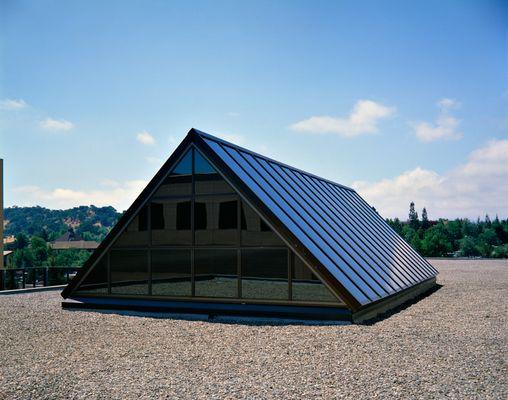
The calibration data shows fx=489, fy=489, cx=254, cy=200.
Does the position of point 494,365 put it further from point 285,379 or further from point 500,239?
point 500,239

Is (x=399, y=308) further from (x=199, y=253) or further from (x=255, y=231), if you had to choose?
(x=199, y=253)

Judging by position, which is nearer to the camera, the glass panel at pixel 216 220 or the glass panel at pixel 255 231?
the glass panel at pixel 255 231

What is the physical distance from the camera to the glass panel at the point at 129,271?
1706 centimetres

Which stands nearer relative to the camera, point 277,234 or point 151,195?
point 277,234

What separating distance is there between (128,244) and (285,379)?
10.5m

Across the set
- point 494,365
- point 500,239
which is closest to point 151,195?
point 494,365

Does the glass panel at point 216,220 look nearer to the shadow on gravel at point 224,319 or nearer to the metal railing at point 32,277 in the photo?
the shadow on gravel at point 224,319

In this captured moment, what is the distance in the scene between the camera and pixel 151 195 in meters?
17.0

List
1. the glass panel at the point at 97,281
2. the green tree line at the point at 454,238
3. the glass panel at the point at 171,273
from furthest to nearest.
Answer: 1. the green tree line at the point at 454,238
2. the glass panel at the point at 97,281
3. the glass panel at the point at 171,273

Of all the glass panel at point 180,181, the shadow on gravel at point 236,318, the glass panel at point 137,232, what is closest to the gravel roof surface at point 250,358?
the shadow on gravel at point 236,318

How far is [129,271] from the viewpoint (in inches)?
682

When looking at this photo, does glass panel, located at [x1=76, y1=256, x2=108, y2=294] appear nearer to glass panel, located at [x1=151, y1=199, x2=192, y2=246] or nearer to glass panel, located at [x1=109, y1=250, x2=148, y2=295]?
glass panel, located at [x1=109, y1=250, x2=148, y2=295]

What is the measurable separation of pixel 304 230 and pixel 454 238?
138 meters

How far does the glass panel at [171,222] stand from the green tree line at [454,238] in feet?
189
